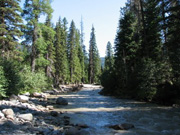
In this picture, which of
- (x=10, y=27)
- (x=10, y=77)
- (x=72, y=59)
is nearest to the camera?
(x=10, y=77)

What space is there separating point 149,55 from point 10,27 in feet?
56.7

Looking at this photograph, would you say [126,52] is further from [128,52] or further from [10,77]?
[10,77]

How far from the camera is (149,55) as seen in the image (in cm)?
2111

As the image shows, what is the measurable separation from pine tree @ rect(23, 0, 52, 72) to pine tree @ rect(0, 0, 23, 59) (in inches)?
47.8

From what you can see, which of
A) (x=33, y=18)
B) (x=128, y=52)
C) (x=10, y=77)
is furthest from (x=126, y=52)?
(x=10, y=77)

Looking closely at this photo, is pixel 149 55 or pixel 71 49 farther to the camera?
pixel 71 49

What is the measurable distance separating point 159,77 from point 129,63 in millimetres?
8749

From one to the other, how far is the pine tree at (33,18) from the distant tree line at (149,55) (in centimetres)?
1103

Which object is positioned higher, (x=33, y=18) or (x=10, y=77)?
(x=33, y=18)

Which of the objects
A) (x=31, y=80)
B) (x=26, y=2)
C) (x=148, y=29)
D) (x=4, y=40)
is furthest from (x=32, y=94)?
(x=148, y=29)

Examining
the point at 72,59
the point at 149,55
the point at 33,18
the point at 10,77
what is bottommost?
the point at 10,77

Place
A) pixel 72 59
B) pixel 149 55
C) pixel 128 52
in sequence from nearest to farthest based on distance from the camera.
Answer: pixel 149 55
pixel 128 52
pixel 72 59

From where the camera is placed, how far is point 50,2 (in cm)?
2119

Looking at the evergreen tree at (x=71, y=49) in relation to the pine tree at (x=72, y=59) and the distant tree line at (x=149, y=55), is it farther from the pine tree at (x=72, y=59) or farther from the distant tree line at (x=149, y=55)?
the distant tree line at (x=149, y=55)
